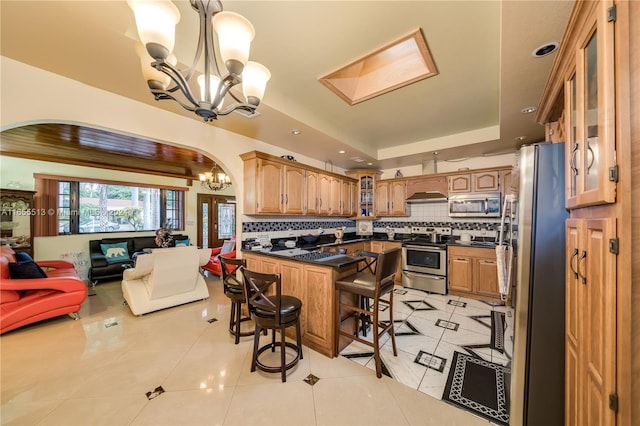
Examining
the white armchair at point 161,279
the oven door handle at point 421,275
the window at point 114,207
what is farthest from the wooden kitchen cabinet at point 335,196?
the window at point 114,207

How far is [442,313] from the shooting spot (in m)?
3.29

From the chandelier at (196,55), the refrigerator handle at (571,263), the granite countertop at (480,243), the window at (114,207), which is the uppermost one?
the chandelier at (196,55)

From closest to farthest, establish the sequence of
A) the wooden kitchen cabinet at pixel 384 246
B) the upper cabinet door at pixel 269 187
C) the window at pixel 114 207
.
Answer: the upper cabinet door at pixel 269 187 < the wooden kitchen cabinet at pixel 384 246 < the window at pixel 114 207

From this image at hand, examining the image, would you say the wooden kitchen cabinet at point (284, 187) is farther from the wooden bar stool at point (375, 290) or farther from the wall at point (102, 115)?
the wooden bar stool at point (375, 290)

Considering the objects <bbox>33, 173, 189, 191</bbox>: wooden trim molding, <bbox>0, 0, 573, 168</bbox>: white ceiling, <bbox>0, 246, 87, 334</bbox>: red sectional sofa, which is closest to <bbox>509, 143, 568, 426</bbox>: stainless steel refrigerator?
<bbox>0, 0, 573, 168</bbox>: white ceiling

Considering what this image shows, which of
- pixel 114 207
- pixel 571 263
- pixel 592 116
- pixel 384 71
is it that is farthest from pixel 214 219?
pixel 592 116

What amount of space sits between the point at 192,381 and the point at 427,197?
4.46 meters

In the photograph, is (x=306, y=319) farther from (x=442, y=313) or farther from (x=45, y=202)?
(x=45, y=202)

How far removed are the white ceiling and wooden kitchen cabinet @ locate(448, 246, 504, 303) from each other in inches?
74.0

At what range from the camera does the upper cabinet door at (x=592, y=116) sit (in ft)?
2.73

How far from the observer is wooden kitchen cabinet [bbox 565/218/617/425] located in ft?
2.70

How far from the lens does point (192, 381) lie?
195cm

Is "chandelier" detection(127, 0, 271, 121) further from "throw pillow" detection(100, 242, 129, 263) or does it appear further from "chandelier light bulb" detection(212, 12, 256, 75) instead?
"throw pillow" detection(100, 242, 129, 263)

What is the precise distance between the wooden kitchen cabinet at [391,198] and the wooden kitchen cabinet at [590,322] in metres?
3.66
